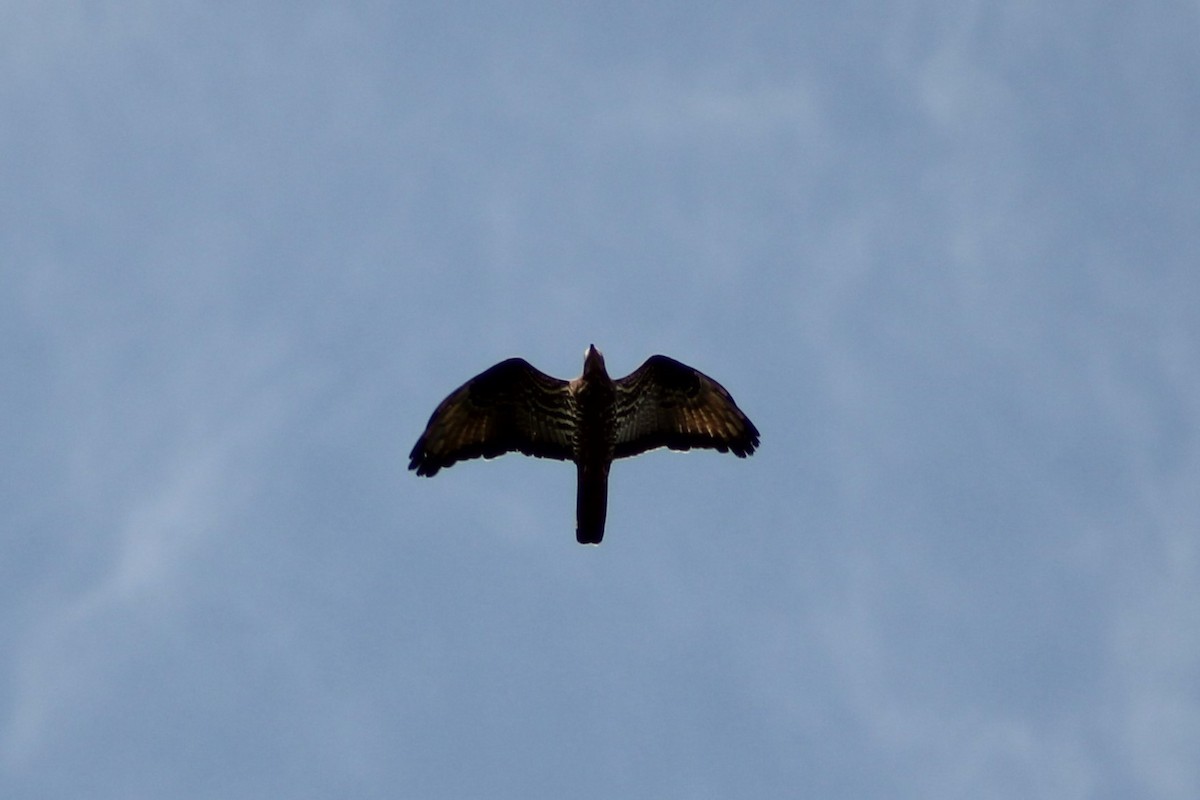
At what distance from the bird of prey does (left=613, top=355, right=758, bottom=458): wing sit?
13mm

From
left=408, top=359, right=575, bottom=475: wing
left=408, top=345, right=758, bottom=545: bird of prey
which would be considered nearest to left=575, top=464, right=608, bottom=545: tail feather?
left=408, top=345, right=758, bottom=545: bird of prey

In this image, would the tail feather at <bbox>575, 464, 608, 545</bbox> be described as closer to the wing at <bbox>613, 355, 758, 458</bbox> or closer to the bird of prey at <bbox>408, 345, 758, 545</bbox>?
the bird of prey at <bbox>408, 345, 758, 545</bbox>

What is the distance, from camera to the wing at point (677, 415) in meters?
15.7

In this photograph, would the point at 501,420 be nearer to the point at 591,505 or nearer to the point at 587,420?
the point at 587,420

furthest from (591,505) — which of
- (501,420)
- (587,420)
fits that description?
(501,420)

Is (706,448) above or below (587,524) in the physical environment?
above

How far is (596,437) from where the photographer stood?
1530 centimetres

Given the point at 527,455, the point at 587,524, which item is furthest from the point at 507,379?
the point at 587,524

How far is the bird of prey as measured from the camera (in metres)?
15.3

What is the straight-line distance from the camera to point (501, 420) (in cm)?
1568

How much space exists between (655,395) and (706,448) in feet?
3.29

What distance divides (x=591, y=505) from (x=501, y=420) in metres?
1.66

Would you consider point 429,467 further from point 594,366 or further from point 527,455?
point 594,366

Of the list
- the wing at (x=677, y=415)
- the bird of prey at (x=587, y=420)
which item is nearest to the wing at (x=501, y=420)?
the bird of prey at (x=587, y=420)
